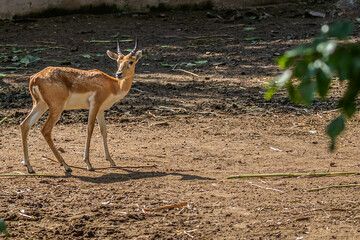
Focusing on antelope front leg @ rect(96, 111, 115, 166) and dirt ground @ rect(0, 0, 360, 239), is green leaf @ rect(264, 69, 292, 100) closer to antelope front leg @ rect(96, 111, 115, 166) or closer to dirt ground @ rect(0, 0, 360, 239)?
dirt ground @ rect(0, 0, 360, 239)

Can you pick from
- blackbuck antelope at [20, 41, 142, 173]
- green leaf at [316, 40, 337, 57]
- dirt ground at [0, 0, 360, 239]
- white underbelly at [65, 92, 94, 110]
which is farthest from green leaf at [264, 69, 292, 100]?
white underbelly at [65, 92, 94, 110]

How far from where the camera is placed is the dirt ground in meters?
4.46

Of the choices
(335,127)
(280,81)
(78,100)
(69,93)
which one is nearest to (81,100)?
(78,100)

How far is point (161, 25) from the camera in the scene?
14.1m

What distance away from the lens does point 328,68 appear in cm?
154

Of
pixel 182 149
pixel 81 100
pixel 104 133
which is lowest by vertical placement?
pixel 182 149

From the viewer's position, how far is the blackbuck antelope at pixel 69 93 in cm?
586

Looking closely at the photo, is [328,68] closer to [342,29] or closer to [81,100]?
[342,29]

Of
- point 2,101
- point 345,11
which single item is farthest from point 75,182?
point 345,11

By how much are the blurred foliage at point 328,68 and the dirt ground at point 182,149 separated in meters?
2.41

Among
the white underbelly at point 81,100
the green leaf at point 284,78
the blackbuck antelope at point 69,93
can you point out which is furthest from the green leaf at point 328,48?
the white underbelly at point 81,100

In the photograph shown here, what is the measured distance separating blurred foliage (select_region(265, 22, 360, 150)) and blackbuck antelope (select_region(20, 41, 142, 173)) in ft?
14.8

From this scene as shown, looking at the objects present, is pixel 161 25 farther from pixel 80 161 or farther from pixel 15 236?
pixel 15 236

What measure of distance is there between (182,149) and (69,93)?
1627 mm
